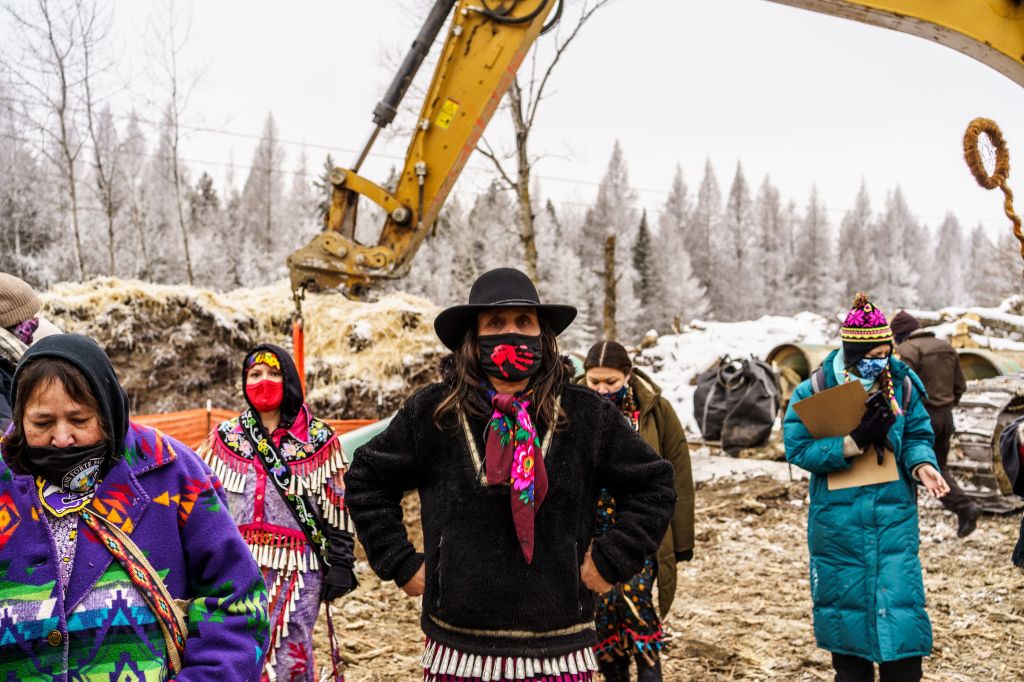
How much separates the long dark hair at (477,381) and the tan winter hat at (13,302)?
77.1 inches

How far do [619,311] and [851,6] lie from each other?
149 ft

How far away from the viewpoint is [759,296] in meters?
68.4

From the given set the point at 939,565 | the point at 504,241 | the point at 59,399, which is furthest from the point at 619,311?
the point at 59,399

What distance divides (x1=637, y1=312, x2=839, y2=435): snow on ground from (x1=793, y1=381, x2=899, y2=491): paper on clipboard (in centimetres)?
1000

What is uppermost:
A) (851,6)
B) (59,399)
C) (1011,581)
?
→ (851,6)

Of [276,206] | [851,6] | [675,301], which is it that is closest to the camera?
[851,6]

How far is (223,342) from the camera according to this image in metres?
10.5

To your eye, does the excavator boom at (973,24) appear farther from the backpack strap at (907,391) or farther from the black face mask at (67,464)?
the black face mask at (67,464)

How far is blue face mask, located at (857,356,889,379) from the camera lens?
3943 millimetres

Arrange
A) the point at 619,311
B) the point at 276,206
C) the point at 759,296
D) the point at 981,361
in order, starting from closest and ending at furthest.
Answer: the point at 981,361 → the point at 619,311 → the point at 276,206 → the point at 759,296

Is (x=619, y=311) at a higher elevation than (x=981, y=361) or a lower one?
higher

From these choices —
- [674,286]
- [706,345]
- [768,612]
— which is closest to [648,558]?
[768,612]

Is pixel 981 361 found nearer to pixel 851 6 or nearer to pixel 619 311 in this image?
pixel 851 6

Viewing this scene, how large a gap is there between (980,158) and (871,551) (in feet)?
5.91
